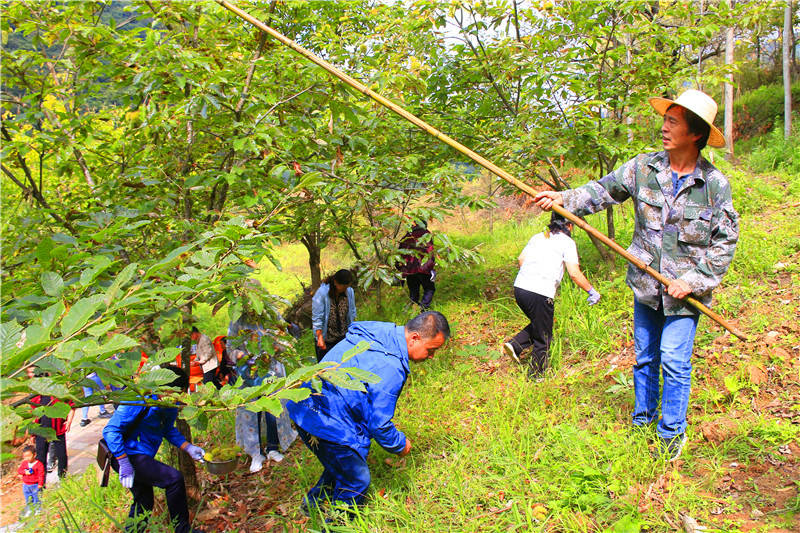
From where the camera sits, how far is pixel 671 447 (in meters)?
2.98

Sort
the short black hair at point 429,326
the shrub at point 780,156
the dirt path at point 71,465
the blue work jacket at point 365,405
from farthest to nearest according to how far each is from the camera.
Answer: the shrub at point 780,156
the dirt path at point 71,465
the short black hair at point 429,326
the blue work jacket at point 365,405

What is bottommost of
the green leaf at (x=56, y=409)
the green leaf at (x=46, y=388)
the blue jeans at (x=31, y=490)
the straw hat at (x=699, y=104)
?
the blue jeans at (x=31, y=490)

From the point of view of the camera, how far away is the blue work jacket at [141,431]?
331 cm

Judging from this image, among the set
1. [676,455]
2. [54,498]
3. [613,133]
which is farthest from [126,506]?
[613,133]

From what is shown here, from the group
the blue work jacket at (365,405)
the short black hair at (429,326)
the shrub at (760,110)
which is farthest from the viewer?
the shrub at (760,110)

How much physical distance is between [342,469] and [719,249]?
2.55 metres

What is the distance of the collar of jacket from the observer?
2.69 meters

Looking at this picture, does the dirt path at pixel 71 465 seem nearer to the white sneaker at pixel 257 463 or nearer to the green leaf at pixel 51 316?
the white sneaker at pixel 257 463

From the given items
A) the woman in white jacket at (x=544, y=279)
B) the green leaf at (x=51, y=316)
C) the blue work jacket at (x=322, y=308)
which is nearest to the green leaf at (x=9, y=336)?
the green leaf at (x=51, y=316)

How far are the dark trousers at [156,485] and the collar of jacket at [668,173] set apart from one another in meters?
3.80

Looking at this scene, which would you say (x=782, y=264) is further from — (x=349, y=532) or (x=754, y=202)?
(x=349, y=532)

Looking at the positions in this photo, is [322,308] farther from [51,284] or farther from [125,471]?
[51,284]

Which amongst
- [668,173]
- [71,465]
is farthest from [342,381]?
[71,465]

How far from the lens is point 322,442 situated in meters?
2.92
